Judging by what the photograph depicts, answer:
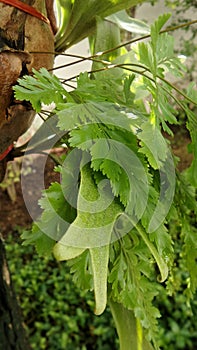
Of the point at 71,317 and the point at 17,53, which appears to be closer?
the point at 17,53

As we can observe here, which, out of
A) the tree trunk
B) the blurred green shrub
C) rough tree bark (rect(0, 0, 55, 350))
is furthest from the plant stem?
the blurred green shrub

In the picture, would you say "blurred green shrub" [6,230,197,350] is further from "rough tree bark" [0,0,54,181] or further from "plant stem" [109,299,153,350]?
"rough tree bark" [0,0,54,181]

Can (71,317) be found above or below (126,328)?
below

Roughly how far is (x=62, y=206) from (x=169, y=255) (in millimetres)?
107

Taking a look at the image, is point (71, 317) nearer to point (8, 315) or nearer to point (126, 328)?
point (8, 315)

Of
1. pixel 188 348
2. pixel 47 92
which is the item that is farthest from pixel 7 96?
pixel 188 348

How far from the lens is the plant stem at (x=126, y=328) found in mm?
606

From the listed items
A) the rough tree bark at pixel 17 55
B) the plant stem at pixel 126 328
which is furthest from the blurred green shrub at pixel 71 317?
the rough tree bark at pixel 17 55

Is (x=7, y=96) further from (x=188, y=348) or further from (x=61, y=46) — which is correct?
(x=188, y=348)

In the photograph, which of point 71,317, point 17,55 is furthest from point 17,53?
point 71,317

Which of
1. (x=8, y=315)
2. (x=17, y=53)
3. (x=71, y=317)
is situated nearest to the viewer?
(x=17, y=53)

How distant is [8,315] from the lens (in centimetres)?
101

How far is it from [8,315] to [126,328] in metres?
0.46

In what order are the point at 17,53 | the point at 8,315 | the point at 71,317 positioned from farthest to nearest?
the point at 71,317 → the point at 8,315 → the point at 17,53
